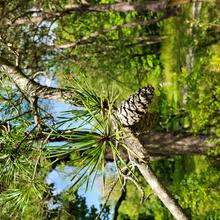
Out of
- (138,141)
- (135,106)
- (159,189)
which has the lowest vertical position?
(159,189)

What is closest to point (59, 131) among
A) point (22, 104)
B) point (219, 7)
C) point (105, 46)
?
point (22, 104)

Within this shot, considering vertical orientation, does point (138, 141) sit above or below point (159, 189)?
above

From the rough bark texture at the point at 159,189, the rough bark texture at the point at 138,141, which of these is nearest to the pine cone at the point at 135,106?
the rough bark texture at the point at 138,141

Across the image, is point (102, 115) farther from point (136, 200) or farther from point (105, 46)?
point (136, 200)

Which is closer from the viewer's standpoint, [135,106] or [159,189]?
[135,106]

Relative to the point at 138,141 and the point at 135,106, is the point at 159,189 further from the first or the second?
the point at 135,106

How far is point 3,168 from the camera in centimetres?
320

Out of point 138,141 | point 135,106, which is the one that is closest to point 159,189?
point 138,141

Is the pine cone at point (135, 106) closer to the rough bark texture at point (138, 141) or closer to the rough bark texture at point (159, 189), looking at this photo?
the rough bark texture at point (138, 141)

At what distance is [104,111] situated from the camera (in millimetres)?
2883

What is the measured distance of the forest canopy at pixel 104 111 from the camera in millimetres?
2848

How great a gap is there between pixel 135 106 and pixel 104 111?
0.61ft

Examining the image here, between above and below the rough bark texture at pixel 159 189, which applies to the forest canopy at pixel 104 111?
above

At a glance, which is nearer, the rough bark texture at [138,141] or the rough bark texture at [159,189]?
the rough bark texture at [138,141]
